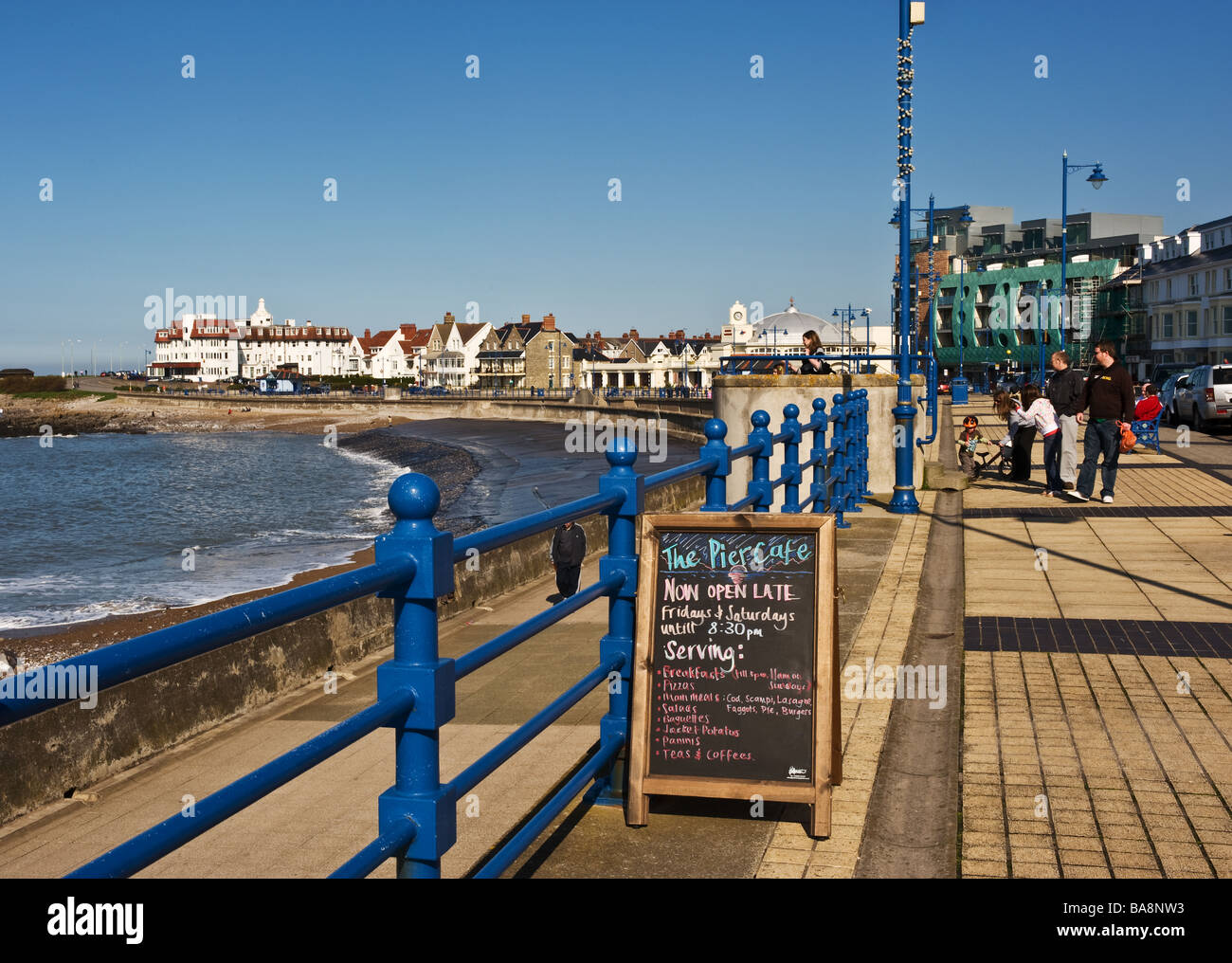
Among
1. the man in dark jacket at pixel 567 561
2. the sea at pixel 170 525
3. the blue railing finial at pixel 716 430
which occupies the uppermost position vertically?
the blue railing finial at pixel 716 430

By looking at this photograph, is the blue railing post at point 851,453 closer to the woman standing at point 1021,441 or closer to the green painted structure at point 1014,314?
the woman standing at point 1021,441

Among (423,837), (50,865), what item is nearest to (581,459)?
(50,865)

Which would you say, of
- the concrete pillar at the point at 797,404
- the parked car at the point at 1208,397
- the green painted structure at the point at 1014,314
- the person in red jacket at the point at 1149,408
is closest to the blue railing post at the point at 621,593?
the concrete pillar at the point at 797,404

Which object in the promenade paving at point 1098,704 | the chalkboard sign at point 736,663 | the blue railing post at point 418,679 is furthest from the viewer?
the chalkboard sign at point 736,663

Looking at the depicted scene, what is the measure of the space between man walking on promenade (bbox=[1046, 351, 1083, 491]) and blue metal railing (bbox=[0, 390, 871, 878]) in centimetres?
1150

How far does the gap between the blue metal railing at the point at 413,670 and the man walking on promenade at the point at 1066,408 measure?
453 inches

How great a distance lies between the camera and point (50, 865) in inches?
273

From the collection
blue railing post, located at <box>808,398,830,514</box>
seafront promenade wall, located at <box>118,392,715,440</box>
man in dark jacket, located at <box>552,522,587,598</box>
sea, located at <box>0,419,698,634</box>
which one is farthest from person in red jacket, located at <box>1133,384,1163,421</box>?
seafront promenade wall, located at <box>118,392,715,440</box>

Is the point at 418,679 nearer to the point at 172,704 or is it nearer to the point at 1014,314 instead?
the point at 172,704

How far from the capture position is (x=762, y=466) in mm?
7359

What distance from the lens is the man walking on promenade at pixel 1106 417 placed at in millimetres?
14164

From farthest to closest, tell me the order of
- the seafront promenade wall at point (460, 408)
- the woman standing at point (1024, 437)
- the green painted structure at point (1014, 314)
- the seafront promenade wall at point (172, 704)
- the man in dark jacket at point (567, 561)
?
the green painted structure at point (1014, 314) < the seafront promenade wall at point (460, 408) < the woman standing at point (1024, 437) < the man in dark jacket at point (567, 561) < the seafront promenade wall at point (172, 704)

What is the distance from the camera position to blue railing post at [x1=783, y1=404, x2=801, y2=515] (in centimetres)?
819
